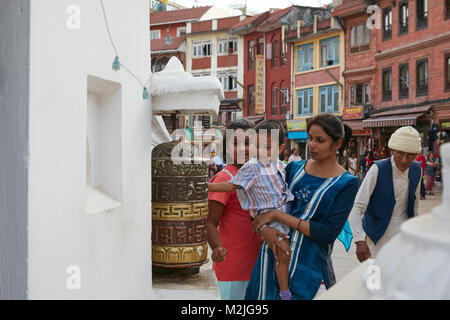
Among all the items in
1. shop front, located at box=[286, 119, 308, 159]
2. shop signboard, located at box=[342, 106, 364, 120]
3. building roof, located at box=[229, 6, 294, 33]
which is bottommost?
shop front, located at box=[286, 119, 308, 159]

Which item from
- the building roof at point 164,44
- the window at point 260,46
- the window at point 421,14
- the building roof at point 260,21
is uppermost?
the building roof at point 260,21

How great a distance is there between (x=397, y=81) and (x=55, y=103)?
78.0 ft

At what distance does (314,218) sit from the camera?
2762 mm

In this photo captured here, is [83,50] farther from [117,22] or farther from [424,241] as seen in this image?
[424,241]

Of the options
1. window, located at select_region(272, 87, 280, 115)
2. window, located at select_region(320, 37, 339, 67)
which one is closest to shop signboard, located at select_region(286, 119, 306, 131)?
window, located at select_region(272, 87, 280, 115)

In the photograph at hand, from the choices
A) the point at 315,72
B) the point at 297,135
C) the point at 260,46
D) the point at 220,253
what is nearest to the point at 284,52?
the point at 260,46

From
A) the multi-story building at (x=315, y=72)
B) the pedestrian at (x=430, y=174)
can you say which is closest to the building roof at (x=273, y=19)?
the multi-story building at (x=315, y=72)

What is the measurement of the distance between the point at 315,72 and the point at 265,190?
1095 inches

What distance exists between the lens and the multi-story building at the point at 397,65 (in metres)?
21.1

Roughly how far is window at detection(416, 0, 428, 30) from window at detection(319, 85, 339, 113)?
6.39m

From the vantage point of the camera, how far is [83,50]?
Result: 2.45m

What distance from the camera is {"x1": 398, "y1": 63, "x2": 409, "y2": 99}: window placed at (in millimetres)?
23281

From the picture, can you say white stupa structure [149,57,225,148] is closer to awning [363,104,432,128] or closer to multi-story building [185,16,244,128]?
awning [363,104,432,128]

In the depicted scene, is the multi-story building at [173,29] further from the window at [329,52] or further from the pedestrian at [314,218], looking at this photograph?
the pedestrian at [314,218]
